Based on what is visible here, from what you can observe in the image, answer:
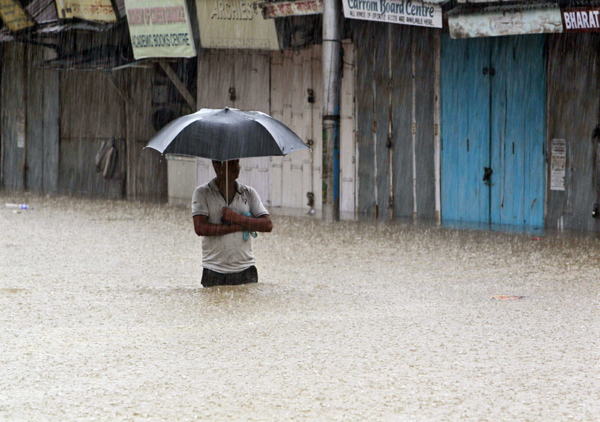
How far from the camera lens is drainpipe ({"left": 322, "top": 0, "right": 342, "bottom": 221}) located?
13727 millimetres

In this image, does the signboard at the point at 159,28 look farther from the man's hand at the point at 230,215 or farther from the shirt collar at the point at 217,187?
the man's hand at the point at 230,215

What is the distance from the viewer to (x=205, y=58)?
1792cm

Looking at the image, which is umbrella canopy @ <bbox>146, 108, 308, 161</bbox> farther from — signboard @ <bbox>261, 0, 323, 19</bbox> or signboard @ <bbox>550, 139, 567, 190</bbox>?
signboard @ <bbox>261, 0, 323, 19</bbox>

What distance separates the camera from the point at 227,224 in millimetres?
7691

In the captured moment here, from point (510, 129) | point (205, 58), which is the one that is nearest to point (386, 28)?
point (510, 129)

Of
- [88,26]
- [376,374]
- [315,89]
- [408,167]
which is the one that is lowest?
[376,374]

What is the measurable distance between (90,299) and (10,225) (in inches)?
241

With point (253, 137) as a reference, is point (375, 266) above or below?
below

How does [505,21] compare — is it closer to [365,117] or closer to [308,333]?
[365,117]

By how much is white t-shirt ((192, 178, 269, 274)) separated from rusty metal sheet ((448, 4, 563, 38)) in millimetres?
5106

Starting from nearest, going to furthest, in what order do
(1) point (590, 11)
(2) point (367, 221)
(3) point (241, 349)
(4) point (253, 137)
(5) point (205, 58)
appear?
(3) point (241, 349) < (4) point (253, 137) < (1) point (590, 11) < (2) point (367, 221) < (5) point (205, 58)

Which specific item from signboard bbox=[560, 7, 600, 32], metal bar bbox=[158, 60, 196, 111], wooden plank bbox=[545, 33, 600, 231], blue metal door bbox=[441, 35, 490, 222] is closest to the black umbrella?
signboard bbox=[560, 7, 600, 32]

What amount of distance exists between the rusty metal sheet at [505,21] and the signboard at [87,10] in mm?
7575

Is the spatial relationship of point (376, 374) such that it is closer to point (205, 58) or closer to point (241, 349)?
point (241, 349)
